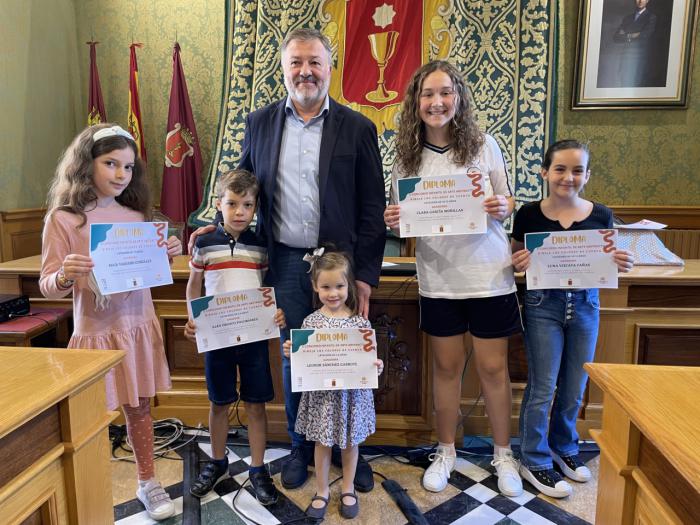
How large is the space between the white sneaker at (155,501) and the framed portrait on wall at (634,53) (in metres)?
3.27

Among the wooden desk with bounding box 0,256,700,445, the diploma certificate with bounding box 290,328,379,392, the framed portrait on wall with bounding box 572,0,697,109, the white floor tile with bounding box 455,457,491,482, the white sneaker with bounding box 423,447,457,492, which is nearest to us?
the diploma certificate with bounding box 290,328,379,392

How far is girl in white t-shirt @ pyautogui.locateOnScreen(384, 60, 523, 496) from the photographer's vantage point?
1.66 meters

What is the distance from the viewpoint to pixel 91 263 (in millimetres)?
1417

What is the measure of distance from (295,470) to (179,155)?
7.27 ft

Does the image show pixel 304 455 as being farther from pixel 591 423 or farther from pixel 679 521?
pixel 679 521

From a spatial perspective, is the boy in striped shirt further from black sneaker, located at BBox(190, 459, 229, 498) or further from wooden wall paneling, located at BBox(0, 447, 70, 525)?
wooden wall paneling, located at BBox(0, 447, 70, 525)

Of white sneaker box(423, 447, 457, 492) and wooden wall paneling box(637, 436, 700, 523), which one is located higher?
wooden wall paneling box(637, 436, 700, 523)

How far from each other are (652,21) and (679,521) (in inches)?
136

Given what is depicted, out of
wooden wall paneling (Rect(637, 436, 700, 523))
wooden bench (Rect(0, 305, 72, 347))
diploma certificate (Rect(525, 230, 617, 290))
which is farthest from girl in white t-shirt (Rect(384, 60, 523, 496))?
wooden bench (Rect(0, 305, 72, 347))

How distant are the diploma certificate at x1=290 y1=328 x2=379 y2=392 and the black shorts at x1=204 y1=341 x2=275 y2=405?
0.73ft

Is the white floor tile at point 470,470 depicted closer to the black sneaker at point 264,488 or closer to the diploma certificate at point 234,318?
the black sneaker at point 264,488

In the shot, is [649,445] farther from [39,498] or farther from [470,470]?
[470,470]

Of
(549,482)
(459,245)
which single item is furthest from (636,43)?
(549,482)

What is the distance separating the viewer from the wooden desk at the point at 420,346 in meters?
2.09
